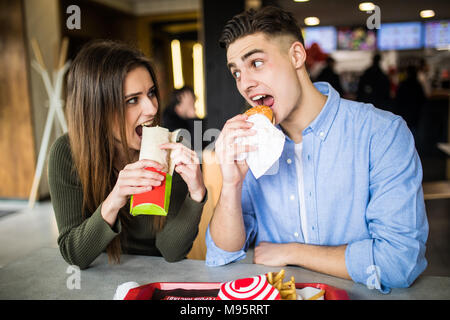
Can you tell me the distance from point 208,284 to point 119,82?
63 cm

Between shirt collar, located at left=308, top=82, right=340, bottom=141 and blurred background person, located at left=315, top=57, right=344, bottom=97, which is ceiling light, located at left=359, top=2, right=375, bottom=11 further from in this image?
shirt collar, located at left=308, top=82, right=340, bottom=141

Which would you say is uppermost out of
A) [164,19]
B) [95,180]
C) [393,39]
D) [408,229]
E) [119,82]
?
[164,19]

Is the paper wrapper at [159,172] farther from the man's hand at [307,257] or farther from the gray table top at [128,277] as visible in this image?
the man's hand at [307,257]

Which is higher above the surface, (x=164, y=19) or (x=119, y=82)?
(x=164, y=19)

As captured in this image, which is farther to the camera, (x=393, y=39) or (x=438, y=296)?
(x=393, y=39)

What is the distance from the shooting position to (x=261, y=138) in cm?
101

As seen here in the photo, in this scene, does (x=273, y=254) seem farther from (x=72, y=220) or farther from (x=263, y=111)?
(x=72, y=220)

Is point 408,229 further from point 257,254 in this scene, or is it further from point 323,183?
point 257,254

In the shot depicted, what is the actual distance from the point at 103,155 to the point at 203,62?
5.28ft

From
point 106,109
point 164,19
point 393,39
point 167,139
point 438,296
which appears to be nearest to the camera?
point 438,296

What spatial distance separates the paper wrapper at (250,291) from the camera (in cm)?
78

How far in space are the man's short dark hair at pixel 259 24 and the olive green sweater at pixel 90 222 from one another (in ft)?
1.70

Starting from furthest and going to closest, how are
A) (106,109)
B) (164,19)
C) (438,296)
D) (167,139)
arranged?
(164,19) → (106,109) → (167,139) → (438,296)

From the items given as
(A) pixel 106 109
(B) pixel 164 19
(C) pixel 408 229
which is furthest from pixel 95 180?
(B) pixel 164 19
